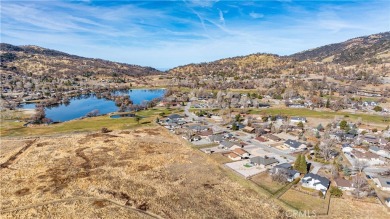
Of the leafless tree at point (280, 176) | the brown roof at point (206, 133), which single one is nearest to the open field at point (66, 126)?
the brown roof at point (206, 133)

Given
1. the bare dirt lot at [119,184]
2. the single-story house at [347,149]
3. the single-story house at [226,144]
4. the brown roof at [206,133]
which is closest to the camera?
the bare dirt lot at [119,184]

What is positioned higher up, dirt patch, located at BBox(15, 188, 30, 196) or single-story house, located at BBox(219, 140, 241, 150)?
dirt patch, located at BBox(15, 188, 30, 196)

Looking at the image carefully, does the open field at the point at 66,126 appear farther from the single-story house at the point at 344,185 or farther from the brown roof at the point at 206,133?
the single-story house at the point at 344,185

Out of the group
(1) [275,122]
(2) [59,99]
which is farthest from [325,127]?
(2) [59,99]

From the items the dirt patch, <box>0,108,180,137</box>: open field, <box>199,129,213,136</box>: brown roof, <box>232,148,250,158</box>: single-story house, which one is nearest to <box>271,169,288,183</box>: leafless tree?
<box>232,148,250,158</box>: single-story house

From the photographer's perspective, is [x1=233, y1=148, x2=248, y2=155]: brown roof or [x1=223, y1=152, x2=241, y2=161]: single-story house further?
[x1=233, y1=148, x2=248, y2=155]: brown roof

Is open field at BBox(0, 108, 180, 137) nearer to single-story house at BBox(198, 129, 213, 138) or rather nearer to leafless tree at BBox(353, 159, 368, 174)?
single-story house at BBox(198, 129, 213, 138)
